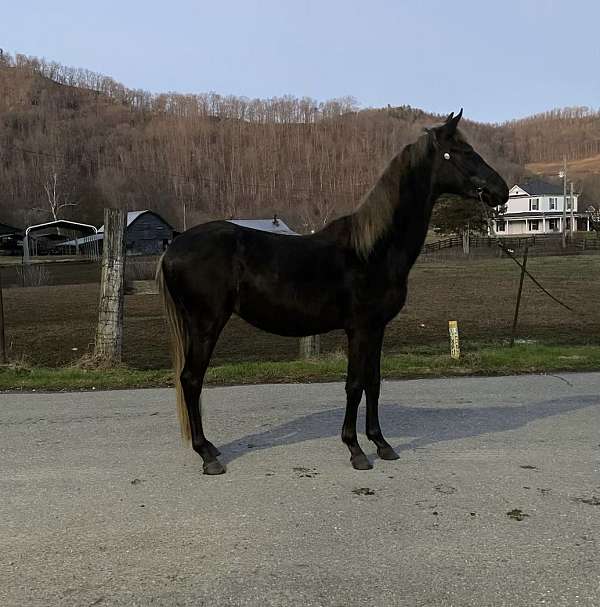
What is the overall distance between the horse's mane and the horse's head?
0.40 ft

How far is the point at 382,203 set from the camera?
4.38 metres

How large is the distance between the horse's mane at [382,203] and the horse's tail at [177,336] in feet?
4.69

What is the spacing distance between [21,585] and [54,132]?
465ft

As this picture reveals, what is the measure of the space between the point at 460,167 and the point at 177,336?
99.2 inches

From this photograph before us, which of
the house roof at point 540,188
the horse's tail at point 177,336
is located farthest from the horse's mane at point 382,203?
the house roof at point 540,188

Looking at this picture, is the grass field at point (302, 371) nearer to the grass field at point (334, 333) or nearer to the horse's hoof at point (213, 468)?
the grass field at point (334, 333)

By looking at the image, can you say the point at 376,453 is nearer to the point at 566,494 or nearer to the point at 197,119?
the point at 566,494

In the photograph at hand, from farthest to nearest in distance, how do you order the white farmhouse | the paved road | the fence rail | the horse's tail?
the white farmhouse → the fence rail → the horse's tail → the paved road

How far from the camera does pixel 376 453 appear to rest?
4.59 m

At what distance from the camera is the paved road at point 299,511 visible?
2684 mm

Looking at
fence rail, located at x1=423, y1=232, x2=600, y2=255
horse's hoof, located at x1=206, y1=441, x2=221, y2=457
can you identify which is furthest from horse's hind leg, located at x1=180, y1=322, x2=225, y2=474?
fence rail, located at x1=423, y1=232, x2=600, y2=255

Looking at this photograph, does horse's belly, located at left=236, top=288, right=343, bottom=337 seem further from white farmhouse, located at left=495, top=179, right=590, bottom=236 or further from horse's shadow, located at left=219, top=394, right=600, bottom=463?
white farmhouse, located at left=495, top=179, right=590, bottom=236

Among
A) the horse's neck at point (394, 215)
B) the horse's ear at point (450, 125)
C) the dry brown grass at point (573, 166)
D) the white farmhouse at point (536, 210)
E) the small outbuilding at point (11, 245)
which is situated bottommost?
the horse's neck at point (394, 215)

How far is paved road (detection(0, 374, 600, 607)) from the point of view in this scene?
2.68 metres
